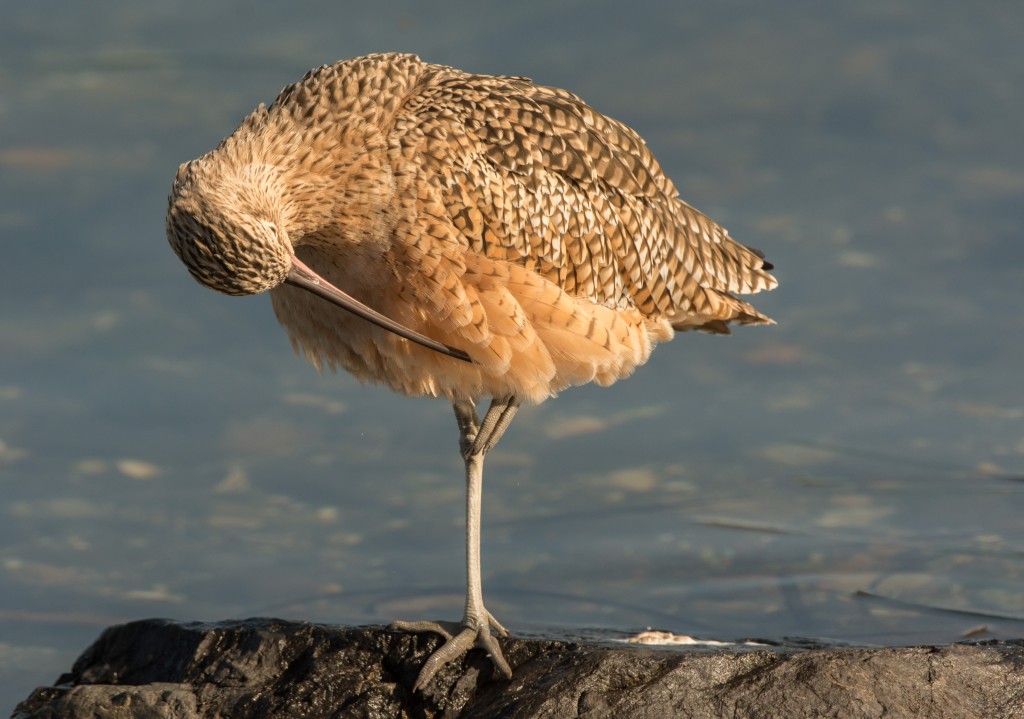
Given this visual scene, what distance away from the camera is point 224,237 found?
6094 millimetres

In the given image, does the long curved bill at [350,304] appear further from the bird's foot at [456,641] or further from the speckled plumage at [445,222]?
the bird's foot at [456,641]

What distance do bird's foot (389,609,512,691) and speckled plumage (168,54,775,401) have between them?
105cm

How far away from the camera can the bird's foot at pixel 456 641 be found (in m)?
6.56

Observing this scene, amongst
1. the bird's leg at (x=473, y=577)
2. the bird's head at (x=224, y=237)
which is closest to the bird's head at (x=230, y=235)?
the bird's head at (x=224, y=237)

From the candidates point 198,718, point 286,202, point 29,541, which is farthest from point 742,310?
point 29,541

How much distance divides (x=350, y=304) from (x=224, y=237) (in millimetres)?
761

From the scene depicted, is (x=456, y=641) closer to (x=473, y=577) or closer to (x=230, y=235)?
(x=473, y=577)

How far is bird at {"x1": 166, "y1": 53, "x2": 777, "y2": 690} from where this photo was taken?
21.6ft

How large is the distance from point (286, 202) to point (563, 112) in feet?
5.38

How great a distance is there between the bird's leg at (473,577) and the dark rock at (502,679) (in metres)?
0.06

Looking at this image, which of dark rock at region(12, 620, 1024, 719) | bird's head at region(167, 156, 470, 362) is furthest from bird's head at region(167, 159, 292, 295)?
dark rock at region(12, 620, 1024, 719)

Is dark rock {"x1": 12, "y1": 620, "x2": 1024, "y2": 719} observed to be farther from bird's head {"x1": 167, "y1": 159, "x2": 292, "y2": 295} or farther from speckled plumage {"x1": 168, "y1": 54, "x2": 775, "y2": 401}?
bird's head {"x1": 167, "y1": 159, "x2": 292, "y2": 295}

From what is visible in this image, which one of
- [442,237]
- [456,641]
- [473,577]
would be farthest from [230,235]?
[473,577]

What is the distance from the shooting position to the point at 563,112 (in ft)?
25.6
